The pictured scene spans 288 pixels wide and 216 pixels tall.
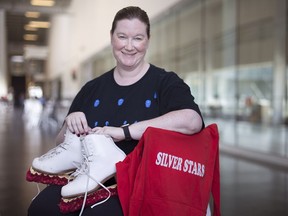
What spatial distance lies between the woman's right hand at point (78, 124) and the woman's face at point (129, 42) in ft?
0.76

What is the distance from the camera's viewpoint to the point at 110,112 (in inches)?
53.4

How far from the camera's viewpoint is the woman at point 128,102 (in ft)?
3.96

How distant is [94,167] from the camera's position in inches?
45.1

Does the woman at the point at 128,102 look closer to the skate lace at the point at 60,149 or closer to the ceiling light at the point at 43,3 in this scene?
the skate lace at the point at 60,149

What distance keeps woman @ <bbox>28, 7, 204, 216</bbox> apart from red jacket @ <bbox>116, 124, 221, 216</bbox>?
0.05m

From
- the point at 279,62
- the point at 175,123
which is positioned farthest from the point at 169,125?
the point at 279,62

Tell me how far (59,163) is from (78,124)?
0.49ft

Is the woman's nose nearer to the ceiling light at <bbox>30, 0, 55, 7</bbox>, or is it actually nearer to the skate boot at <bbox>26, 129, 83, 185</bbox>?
the skate boot at <bbox>26, 129, 83, 185</bbox>

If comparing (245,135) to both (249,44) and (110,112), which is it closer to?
(249,44)

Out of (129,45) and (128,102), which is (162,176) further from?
(129,45)

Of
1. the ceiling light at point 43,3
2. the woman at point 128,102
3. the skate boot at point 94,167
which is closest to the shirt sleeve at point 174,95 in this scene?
the woman at point 128,102

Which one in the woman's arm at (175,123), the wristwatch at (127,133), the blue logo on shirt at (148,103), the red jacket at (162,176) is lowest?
the red jacket at (162,176)

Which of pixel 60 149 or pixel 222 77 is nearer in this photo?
pixel 60 149

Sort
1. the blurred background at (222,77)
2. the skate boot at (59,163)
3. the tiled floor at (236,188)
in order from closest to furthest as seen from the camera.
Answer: the skate boot at (59,163) < the tiled floor at (236,188) < the blurred background at (222,77)
